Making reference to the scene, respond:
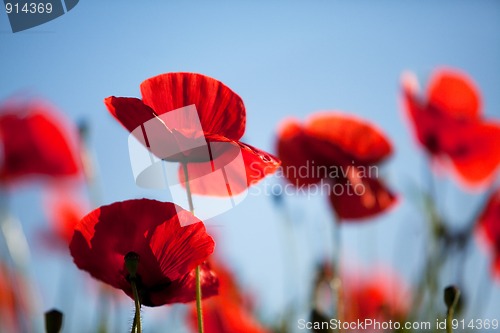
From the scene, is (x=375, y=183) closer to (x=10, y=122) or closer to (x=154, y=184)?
(x=154, y=184)

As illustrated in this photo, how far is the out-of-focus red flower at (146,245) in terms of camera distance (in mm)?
385

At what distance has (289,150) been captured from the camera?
716mm

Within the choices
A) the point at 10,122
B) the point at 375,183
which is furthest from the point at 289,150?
the point at 10,122

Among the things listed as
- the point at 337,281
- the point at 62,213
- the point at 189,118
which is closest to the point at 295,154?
the point at 337,281

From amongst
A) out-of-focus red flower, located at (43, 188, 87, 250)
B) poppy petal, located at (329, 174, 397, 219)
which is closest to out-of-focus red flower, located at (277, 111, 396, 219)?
poppy petal, located at (329, 174, 397, 219)

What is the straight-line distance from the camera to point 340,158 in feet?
2.31

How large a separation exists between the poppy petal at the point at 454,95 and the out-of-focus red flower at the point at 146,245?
0.52 m

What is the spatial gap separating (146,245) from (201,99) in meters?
0.10

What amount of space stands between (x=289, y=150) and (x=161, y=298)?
326mm

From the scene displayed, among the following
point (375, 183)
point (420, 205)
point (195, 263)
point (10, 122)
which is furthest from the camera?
point (10, 122)

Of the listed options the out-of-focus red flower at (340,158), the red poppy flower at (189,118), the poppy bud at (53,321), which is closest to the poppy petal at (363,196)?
the out-of-focus red flower at (340,158)

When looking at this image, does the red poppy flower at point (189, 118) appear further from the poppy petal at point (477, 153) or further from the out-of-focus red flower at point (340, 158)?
the poppy petal at point (477, 153)

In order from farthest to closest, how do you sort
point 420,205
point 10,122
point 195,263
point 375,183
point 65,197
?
point 65,197 → point 10,122 → point 420,205 → point 375,183 → point 195,263

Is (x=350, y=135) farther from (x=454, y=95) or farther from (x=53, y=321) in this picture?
(x=53, y=321)
